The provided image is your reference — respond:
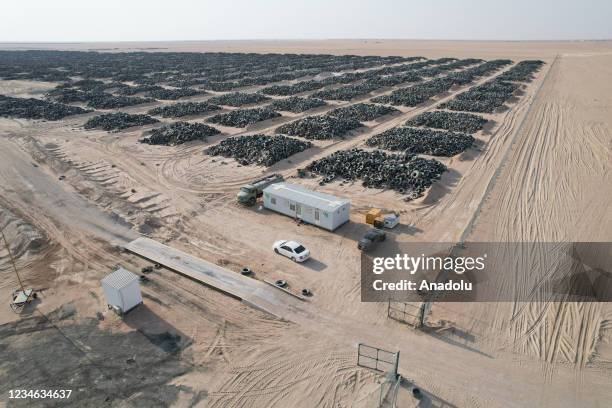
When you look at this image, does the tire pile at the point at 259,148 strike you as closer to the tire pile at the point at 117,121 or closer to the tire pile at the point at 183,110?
the tire pile at the point at 117,121

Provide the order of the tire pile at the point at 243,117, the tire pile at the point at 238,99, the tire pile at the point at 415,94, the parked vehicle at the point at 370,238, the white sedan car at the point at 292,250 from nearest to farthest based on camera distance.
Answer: the white sedan car at the point at 292,250 < the parked vehicle at the point at 370,238 < the tire pile at the point at 243,117 < the tire pile at the point at 415,94 < the tire pile at the point at 238,99

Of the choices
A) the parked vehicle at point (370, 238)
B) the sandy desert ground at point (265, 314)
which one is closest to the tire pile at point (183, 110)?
the sandy desert ground at point (265, 314)

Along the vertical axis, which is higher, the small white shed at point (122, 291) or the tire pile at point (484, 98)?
the tire pile at point (484, 98)

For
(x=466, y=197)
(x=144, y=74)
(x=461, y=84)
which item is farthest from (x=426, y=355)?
(x=144, y=74)

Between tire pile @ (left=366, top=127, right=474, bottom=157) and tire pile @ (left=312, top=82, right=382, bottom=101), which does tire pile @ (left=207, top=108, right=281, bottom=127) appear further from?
tire pile @ (left=366, top=127, right=474, bottom=157)

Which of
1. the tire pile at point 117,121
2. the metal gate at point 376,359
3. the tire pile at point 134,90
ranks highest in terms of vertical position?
the tire pile at point 134,90

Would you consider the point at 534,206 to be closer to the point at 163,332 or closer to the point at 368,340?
the point at 368,340

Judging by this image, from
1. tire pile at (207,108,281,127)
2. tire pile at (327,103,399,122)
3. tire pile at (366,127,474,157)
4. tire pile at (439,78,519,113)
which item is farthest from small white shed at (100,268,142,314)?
tire pile at (439,78,519,113)

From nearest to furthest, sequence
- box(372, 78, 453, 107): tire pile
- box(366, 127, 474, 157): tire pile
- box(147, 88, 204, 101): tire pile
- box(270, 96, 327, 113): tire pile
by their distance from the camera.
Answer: box(366, 127, 474, 157): tire pile
box(270, 96, 327, 113): tire pile
box(372, 78, 453, 107): tire pile
box(147, 88, 204, 101): tire pile
